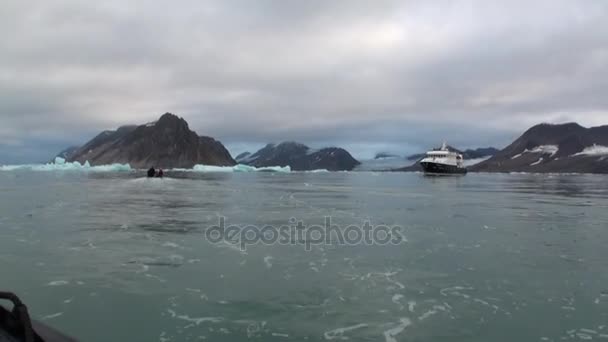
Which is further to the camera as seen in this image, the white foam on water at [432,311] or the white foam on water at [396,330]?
the white foam on water at [432,311]

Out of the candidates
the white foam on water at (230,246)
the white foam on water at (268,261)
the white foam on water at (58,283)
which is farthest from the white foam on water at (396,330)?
the white foam on water at (58,283)

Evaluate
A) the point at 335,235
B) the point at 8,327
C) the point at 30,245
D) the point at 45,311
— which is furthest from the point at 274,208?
the point at 8,327

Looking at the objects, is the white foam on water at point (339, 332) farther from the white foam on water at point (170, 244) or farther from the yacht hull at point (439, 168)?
the yacht hull at point (439, 168)

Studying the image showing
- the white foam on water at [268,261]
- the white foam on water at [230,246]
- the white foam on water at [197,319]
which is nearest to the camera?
the white foam on water at [197,319]

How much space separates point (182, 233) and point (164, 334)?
41.5ft

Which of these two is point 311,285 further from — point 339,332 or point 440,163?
point 440,163

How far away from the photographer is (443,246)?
18.3 m

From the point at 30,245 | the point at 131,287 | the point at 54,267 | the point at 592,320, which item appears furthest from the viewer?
the point at 30,245

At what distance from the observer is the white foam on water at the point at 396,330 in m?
8.65

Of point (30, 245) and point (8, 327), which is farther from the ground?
point (8, 327)

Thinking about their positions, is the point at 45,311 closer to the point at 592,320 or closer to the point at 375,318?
the point at 375,318

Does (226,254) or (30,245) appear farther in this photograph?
(30,245)

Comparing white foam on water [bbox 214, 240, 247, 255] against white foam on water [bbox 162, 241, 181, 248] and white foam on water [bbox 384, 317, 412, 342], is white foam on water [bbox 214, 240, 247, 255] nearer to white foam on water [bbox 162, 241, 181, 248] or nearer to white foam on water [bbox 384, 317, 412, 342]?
white foam on water [bbox 162, 241, 181, 248]

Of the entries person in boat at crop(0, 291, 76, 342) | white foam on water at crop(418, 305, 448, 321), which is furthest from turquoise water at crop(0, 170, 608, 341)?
person in boat at crop(0, 291, 76, 342)
